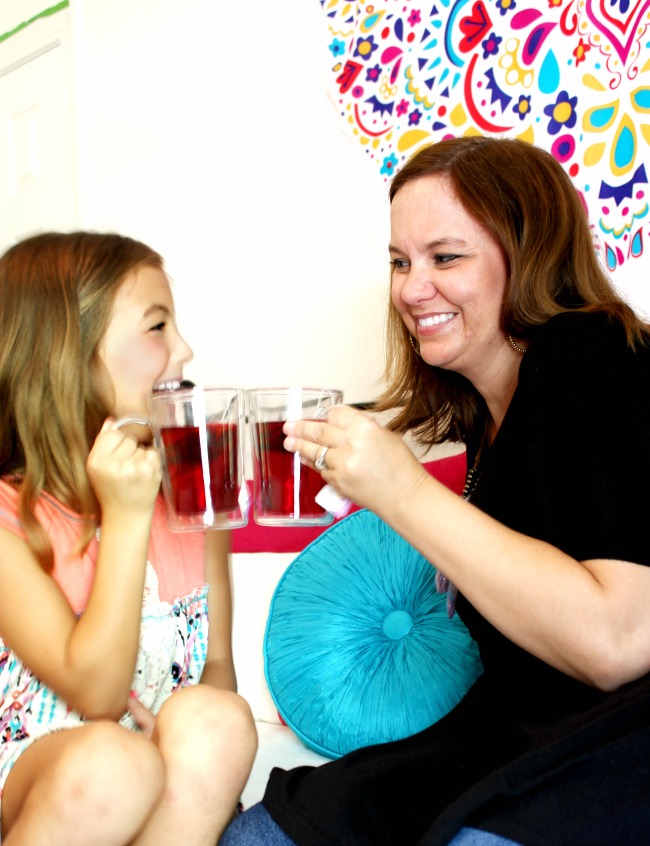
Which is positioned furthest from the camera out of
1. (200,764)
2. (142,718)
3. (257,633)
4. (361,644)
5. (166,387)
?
(257,633)

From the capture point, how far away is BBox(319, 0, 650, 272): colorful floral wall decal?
5.62 ft

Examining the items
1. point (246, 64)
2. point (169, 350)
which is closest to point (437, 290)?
point (169, 350)

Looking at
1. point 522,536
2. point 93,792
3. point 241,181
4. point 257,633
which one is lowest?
point 257,633

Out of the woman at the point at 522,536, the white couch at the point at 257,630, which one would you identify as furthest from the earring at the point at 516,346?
the white couch at the point at 257,630

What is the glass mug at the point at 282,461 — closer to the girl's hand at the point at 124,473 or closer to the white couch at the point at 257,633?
the girl's hand at the point at 124,473

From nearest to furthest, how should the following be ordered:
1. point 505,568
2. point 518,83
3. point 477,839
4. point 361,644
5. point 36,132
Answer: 1. point 477,839
2. point 505,568
3. point 361,644
4. point 518,83
5. point 36,132

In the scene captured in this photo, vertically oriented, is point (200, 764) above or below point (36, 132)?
below

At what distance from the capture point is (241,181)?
2518 millimetres

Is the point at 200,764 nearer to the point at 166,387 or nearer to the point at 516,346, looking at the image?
the point at 166,387

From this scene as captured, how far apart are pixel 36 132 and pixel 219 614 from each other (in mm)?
2372

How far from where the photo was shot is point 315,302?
2.34 m

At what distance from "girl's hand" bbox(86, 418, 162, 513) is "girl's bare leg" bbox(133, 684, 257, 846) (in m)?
0.26

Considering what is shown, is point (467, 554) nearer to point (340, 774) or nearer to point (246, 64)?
point (340, 774)

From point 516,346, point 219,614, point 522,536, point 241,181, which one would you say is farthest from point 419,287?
point 241,181
